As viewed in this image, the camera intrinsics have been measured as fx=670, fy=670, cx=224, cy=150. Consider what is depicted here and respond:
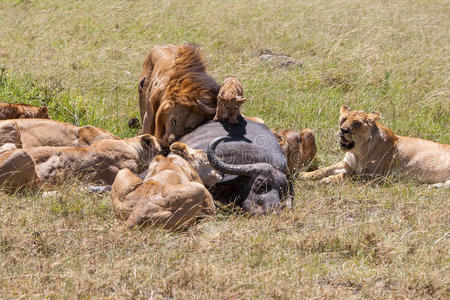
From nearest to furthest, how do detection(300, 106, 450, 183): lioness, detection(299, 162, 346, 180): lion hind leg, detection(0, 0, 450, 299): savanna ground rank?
detection(0, 0, 450, 299): savanna ground < detection(300, 106, 450, 183): lioness < detection(299, 162, 346, 180): lion hind leg

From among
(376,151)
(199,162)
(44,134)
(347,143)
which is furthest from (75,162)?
(376,151)

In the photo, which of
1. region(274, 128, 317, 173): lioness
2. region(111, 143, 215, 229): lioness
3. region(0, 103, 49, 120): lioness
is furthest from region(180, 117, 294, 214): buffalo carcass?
region(0, 103, 49, 120): lioness

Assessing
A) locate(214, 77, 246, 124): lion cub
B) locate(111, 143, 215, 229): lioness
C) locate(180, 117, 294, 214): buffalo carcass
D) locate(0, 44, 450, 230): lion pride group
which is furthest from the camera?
locate(214, 77, 246, 124): lion cub

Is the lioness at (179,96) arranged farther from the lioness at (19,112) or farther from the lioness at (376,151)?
the lioness at (376,151)

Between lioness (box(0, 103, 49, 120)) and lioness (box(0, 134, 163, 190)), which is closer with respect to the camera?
lioness (box(0, 134, 163, 190))

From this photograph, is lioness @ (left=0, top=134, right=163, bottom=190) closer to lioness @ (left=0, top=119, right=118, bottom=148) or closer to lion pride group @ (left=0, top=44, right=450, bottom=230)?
lion pride group @ (left=0, top=44, right=450, bottom=230)

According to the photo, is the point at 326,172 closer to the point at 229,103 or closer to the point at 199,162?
the point at 229,103

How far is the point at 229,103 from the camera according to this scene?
7.43 metres

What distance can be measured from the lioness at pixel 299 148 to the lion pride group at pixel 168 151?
1 centimetres

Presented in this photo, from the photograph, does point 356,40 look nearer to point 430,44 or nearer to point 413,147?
point 430,44

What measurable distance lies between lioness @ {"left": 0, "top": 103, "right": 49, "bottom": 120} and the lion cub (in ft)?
7.79

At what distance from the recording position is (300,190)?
748cm

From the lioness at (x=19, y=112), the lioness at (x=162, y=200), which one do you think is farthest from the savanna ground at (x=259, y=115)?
the lioness at (x=19, y=112)

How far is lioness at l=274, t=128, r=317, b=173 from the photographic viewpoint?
8.38m
